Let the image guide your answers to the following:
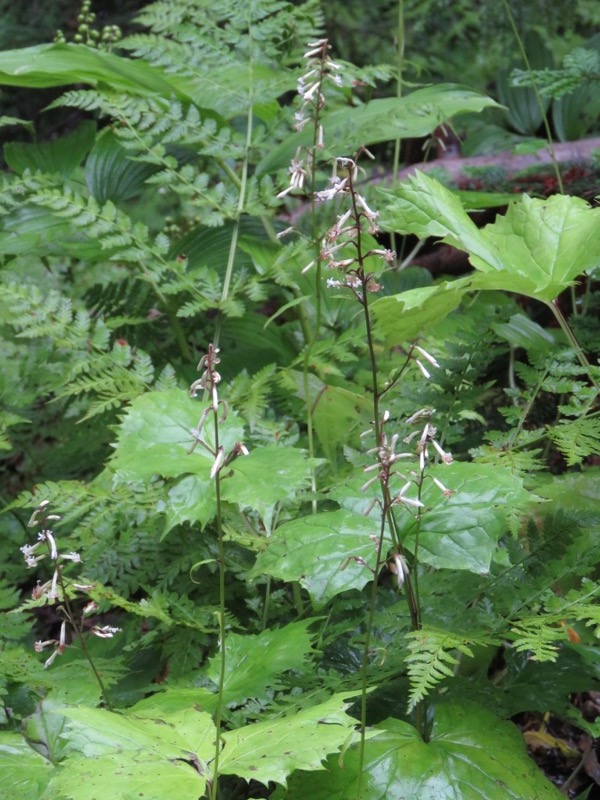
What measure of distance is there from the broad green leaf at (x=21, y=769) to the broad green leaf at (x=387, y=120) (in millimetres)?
1596

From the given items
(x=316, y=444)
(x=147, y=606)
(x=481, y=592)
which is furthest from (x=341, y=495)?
(x=316, y=444)

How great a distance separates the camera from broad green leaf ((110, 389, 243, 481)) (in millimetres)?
1514

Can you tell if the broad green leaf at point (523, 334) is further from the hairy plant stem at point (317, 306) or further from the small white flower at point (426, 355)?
the small white flower at point (426, 355)

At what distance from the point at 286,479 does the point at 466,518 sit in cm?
35

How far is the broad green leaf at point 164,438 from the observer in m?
1.51

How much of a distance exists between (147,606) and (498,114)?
133 inches

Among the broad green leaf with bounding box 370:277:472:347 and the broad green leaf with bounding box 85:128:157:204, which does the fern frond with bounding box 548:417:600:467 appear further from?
the broad green leaf with bounding box 85:128:157:204

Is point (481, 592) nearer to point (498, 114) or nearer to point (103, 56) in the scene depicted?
point (103, 56)

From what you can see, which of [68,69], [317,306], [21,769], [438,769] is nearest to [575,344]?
[317,306]

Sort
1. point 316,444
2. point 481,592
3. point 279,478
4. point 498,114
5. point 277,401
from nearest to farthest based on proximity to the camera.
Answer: point 481,592 → point 279,478 → point 316,444 → point 277,401 → point 498,114

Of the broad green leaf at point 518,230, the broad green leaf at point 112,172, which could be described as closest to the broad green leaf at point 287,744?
the broad green leaf at point 518,230

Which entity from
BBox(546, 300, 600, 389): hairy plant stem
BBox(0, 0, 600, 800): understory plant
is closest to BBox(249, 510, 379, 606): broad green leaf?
BBox(0, 0, 600, 800): understory plant

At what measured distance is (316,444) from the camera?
6.81ft

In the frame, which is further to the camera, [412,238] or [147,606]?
[412,238]
